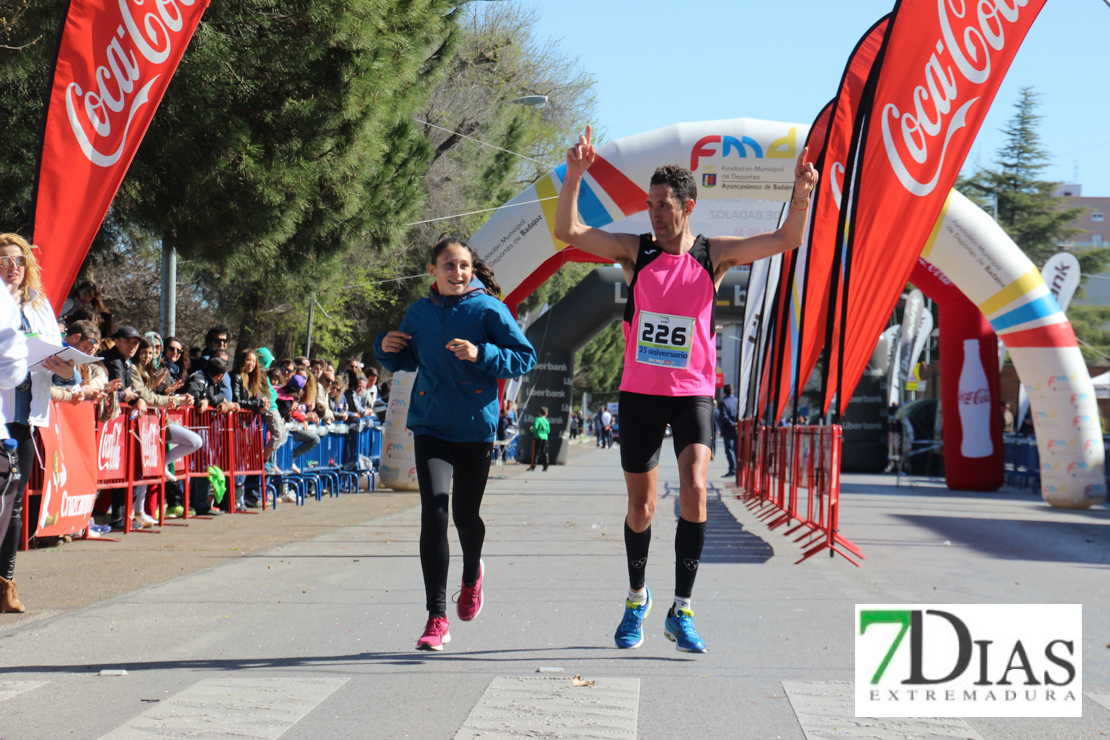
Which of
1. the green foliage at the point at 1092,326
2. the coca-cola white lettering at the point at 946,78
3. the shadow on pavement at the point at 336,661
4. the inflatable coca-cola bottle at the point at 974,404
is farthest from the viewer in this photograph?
the green foliage at the point at 1092,326

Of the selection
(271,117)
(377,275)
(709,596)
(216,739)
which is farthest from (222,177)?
(377,275)

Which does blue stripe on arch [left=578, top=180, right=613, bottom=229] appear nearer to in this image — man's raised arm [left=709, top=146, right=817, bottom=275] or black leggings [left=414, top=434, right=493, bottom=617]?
man's raised arm [left=709, top=146, right=817, bottom=275]

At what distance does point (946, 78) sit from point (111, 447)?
726 centimetres

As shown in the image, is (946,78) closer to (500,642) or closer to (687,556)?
(687,556)

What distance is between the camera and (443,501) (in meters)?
5.09

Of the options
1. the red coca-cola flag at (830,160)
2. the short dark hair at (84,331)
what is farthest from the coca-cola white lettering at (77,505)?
the red coca-cola flag at (830,160)

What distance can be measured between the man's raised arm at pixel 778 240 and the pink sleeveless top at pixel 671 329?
0.50 ft

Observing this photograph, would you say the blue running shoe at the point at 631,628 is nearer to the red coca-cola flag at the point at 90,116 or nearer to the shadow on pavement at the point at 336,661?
the shadow on pavement at the point at 336,661

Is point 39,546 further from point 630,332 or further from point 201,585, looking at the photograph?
point 630,332

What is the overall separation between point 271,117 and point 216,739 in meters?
9.09

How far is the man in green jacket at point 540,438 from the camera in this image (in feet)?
86.7

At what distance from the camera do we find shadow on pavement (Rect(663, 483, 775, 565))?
29.2ft

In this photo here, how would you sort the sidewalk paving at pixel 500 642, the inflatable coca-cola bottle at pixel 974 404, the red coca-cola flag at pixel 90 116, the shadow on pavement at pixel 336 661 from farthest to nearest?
the inflatable coca-cola bottle at pixel 974 404 → the red coca-cola flag at pixel 90 116 → the shadow on pavement at pixel 336 661 → the sidewalk paving at pixel 500 642

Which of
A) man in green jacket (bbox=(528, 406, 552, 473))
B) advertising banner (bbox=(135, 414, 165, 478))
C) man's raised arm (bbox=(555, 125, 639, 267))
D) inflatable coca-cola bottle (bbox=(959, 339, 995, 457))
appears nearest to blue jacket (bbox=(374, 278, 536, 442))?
man's raised arm (bbox=(555, 125, 639, 267))
